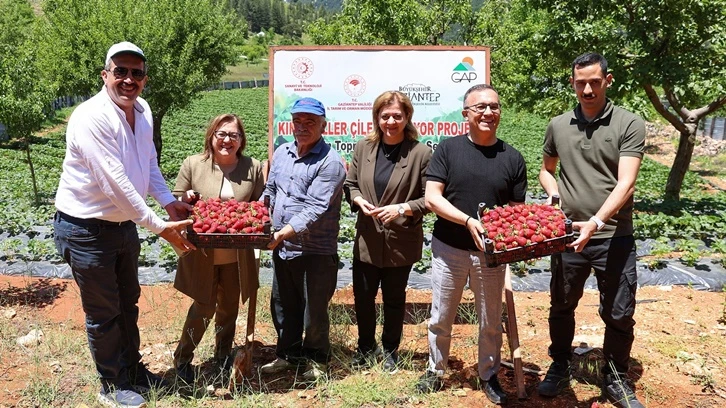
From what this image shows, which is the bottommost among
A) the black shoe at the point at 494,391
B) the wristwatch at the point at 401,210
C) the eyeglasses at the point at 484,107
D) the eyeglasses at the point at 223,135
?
the black shoe at the point at 494,391

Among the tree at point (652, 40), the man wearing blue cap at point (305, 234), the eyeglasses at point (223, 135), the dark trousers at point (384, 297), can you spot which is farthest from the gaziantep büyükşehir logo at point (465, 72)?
the tree at point (652, 40)

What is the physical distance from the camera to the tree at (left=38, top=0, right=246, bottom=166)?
15234mm

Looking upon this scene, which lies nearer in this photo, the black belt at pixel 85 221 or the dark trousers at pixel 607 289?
the black belt at pixel 85 221

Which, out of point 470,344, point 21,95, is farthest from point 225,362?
point 21,95

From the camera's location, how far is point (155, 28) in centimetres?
1553

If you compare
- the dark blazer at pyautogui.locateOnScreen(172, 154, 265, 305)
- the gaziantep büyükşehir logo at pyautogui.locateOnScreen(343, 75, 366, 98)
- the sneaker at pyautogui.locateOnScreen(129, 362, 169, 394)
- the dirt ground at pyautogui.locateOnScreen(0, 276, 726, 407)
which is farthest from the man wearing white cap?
the gaziantep büyükşehir logo at pyautogui.locateOnScreen(343, 75, 366, 98)

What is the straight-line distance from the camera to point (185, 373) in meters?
4.12

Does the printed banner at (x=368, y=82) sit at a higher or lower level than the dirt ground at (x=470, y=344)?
higher

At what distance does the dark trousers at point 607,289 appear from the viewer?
12.1ft

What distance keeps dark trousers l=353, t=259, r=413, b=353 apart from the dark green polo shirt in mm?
1191

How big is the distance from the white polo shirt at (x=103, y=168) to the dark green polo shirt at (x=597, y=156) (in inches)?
98.5

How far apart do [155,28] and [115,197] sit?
1356 centimetres

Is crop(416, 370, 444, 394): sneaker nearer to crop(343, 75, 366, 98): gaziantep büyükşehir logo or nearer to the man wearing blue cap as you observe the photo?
the man wearing blue cap

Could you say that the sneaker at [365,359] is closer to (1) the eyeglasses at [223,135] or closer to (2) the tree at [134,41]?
(1) the eyeglasses at [223,135]
